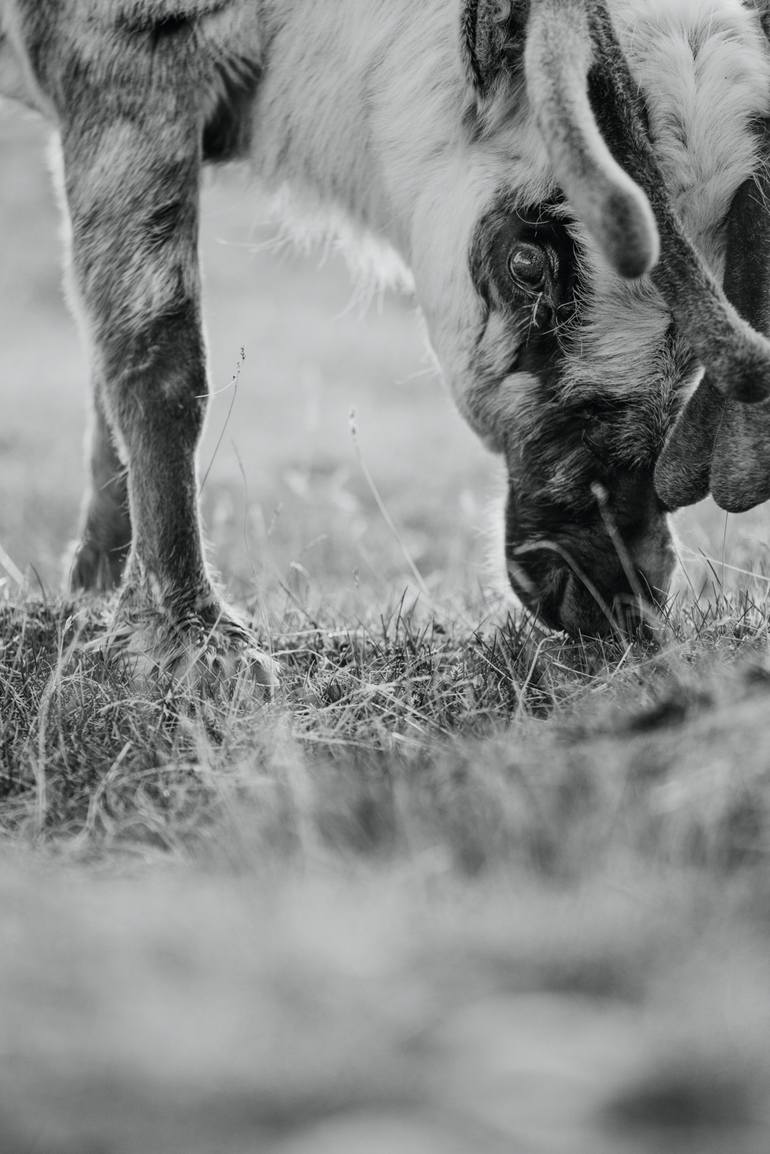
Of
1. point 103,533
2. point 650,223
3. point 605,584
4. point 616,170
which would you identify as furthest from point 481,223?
point 103,533

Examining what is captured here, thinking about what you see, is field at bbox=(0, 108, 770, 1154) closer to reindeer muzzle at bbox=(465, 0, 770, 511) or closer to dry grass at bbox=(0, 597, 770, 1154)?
dry grass at bbox=(0, 597, 770, 1154)

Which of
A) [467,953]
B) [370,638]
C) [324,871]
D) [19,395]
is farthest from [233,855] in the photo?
[19,395]

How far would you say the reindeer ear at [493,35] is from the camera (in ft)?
11.3

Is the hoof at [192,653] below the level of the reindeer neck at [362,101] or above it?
below

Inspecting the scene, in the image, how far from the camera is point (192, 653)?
11.6ft

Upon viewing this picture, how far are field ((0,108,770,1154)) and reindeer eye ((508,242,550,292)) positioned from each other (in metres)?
0.70

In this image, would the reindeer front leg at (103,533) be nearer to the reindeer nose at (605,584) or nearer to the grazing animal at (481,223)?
the grazing animal at (481,223)

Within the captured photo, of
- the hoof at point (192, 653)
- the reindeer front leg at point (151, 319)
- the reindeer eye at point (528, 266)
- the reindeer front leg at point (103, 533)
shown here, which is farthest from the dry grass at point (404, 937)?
the reindeer front leg at point (103, 533)

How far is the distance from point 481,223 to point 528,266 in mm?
181

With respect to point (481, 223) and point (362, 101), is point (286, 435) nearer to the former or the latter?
point (362, 101)

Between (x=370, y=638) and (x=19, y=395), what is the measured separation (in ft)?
32.9

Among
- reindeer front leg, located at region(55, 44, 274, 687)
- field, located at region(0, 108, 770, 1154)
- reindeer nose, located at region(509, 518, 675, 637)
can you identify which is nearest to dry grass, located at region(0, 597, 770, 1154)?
field, located at region(0, 108, 770, 1154)

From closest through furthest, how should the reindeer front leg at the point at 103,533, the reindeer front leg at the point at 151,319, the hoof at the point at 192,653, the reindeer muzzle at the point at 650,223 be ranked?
the reindeer muzzle at the point at 650,223 → the hoof at the point at 192,653 → the reindeer front leg at the point at 151,319 → the reindeer front leg at the point at 103,533

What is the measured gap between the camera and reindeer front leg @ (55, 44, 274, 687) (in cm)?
381
